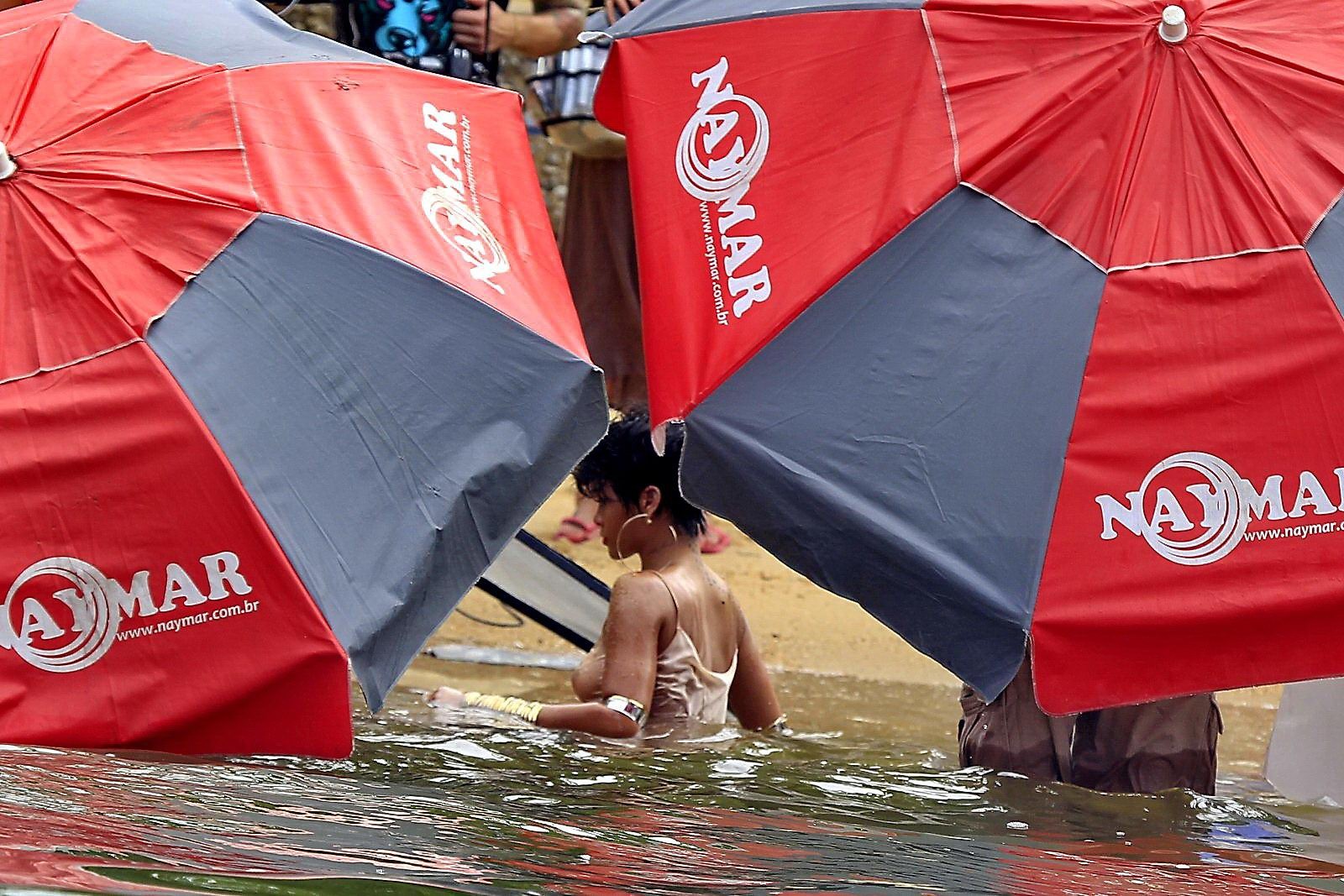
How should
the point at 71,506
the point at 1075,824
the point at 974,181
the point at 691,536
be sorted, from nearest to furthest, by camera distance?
the point at 71,506 < the point at 974,181 < the point at 1075,824 < the point at 691,536

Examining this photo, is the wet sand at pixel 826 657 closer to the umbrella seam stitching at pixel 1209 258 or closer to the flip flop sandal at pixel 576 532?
the flip flop sandal at pixel 576 532

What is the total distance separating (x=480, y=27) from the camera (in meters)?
6.15

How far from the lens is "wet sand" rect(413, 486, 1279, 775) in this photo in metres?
5.66

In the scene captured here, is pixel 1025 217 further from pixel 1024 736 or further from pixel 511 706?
pixel 511 706

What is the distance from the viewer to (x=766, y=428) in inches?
131

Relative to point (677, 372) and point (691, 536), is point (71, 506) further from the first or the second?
point (691, 536)

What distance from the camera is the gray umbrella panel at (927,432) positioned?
323cm

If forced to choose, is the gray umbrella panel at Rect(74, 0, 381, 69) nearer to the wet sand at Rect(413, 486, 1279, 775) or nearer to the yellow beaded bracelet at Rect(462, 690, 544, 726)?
the yellow beaded bracelet at Rect(462, 690, 544, 726)

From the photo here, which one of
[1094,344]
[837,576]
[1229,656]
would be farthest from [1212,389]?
[837,576]

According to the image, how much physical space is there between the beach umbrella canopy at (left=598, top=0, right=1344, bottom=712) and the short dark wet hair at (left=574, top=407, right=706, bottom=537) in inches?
44.5

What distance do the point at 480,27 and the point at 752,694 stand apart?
261 cm

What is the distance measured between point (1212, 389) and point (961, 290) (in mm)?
489

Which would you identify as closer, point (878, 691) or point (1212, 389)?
point (1212, 389)

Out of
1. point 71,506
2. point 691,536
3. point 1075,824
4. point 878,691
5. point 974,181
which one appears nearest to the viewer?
point 71,506
